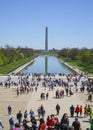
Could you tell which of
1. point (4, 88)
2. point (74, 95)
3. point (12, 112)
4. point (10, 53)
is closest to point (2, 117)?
point (12, 112)

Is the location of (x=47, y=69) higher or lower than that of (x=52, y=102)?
lower

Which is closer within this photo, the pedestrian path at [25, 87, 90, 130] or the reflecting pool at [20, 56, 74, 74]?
the pedestrian path at [25, 87, 90, 130]

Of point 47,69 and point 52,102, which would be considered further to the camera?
point 47,69

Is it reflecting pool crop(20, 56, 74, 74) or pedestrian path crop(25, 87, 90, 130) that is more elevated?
pedestrian path crop(25, 87, 90, 130)

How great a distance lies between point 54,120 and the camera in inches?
656

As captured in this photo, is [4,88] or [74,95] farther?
[4,88]

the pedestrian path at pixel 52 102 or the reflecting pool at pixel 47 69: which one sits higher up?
the pedestrian path at pixel 52 102

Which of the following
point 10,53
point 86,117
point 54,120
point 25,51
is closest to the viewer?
point 54,120

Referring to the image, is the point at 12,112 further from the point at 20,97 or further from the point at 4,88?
the point at 4,88

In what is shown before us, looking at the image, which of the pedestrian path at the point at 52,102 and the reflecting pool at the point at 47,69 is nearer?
the pedestrian path at the point at 52,102

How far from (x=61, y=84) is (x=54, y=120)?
32.1 m

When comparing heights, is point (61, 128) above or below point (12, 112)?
above

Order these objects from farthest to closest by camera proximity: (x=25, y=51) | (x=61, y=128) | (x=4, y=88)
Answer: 1. (x=25, y=51)
2. (x=4, y=88)
3. (x=61, y=128)

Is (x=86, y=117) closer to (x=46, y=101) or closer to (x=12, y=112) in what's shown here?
(x=12, y=112)
